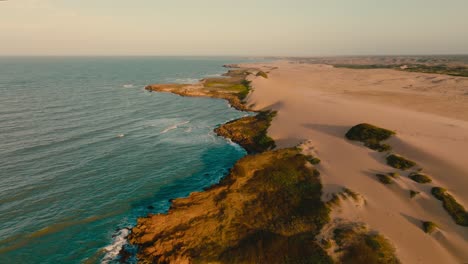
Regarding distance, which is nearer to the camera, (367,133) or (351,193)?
(351,193)

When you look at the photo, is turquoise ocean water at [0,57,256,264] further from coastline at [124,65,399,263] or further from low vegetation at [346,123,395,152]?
low vegetation at [346,123,395,152]

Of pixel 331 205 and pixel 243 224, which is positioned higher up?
pixel 331 205

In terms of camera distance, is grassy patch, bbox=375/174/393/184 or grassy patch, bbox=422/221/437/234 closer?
grassy patch, bbox=422/221/437/234

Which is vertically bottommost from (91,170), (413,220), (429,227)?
(91,170)

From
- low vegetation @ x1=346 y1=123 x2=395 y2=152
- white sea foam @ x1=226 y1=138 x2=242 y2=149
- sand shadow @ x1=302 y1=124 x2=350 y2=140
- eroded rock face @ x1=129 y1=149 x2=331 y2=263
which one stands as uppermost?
low vegetation @ x1=346 y1=123 x2=395 y2=152

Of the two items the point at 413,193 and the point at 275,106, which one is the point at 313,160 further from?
the point at 275,106

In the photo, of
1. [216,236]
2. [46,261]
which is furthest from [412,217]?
[46,261]

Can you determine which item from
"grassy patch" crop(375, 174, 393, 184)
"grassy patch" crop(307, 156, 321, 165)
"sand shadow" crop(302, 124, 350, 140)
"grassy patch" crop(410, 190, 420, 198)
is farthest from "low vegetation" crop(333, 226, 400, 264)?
"sand shadow" crop(302, 124, 350, 140)

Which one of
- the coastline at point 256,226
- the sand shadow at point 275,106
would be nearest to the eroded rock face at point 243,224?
the coastline at point 256,226

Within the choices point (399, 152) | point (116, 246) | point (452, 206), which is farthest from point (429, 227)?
point (116, 246)
